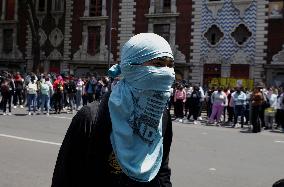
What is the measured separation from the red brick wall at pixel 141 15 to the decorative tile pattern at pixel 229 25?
4.74 m

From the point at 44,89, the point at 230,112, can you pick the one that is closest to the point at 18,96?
the point at 44,89

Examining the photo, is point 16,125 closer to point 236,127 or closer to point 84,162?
point 236,127

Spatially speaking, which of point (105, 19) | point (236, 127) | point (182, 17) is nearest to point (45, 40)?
point (105, 19)

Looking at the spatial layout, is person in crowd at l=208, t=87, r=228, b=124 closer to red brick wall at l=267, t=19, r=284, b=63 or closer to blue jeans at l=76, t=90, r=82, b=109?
blue jeans at l=76, t=90, r=82, b=109

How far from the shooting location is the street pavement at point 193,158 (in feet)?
24.1

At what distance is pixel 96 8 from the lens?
122ft

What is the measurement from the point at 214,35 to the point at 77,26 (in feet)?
38.6

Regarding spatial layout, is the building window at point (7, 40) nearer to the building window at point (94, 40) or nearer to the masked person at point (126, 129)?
the building window at point (94, 40)

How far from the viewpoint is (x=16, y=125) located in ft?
48.2

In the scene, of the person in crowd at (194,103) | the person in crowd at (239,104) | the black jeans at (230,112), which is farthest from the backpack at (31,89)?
the person in crowd at (239,104)

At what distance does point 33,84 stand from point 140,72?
1815cm

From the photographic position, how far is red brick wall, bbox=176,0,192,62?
32531mm

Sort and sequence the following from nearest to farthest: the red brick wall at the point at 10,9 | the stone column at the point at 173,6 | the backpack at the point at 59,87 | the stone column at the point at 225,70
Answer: the backpack at the point at 59,87 < the stone column at the point at 225,70 < the stone column at the point at 173,6 < the red brick wall at the point at 10,9

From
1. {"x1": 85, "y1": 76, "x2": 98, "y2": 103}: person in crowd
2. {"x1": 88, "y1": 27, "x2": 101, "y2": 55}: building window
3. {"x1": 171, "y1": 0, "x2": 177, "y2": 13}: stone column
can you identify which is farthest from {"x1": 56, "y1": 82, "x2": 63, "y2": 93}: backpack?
{"x1": 88, "y1": 27, "x2": 101, "y2": 55}: building window
